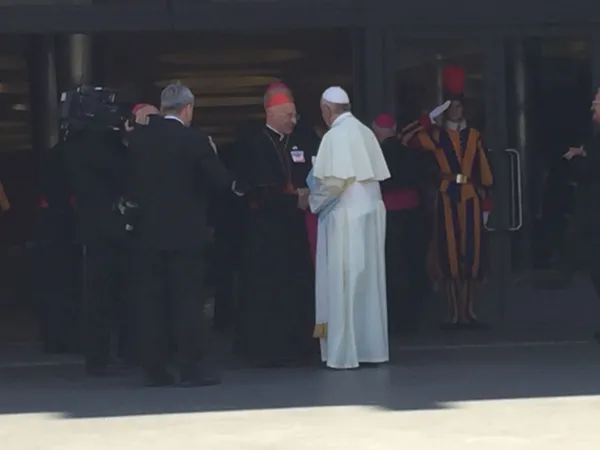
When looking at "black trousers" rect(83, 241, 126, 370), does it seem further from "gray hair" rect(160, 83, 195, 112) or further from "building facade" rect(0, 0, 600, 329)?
"building facade" rect(0, 0, 600, 329)

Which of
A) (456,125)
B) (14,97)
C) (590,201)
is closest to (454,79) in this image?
(456,125)

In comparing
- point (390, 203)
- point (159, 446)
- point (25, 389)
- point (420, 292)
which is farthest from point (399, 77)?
point (159, 446)

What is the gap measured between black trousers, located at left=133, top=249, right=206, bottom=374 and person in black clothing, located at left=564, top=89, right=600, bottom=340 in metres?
2.96

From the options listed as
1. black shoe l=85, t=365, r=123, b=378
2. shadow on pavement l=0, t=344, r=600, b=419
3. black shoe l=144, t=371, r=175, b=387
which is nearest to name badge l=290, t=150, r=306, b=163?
shadow on pavement l=0, t=344, r=600, b=419

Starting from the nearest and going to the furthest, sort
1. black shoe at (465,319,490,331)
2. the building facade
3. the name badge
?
the name badge → the building facade → black shoe at (465,319,490,331)

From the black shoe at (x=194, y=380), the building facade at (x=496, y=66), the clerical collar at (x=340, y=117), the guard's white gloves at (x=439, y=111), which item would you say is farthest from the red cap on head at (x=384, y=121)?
the black shoe at (x=194, y=380)

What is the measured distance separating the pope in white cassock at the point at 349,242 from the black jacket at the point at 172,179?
86cm

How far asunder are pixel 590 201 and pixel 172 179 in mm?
3179

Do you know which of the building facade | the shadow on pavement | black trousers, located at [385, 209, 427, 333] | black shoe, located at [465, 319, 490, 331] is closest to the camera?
the shadow on pavement

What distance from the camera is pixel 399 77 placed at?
10.6 m

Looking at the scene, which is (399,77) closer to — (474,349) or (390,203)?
(390,203)

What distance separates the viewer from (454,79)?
10508 millimetres

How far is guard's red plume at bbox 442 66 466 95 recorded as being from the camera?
10523 millimetres

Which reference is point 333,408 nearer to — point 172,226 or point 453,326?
point 172,226
